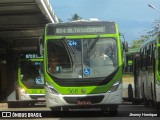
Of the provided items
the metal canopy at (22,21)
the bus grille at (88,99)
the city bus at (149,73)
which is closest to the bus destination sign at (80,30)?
the bus grille at (88,99)

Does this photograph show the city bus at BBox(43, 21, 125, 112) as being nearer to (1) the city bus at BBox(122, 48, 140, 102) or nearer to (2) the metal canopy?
(2) the metal canopy

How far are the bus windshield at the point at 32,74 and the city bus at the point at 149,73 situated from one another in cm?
558

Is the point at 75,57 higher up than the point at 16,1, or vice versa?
the point at 16,1

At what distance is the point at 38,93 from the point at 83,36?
11.8 m

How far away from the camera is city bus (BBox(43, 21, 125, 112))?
18750 millimetres

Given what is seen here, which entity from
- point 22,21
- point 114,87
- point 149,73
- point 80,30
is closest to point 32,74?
point 22,21

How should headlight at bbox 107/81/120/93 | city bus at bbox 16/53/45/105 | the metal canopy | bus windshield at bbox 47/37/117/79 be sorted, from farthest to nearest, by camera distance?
city bus at bbox 16/53/45/105
the metal canopy
bus windshield at bbox 47/37/117/79
headlight at bbox 107/81/120/93

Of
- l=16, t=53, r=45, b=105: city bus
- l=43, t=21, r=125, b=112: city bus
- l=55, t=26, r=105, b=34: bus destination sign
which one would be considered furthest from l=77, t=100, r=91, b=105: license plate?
l=16, t=53, r=45, b=105: city bus

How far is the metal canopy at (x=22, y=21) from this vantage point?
84.6 feet

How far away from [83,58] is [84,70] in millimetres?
431

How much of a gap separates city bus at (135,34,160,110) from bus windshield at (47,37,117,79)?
269 centimetres

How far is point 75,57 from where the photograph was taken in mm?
18984

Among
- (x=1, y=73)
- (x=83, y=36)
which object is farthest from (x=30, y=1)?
(x=1, y=73)

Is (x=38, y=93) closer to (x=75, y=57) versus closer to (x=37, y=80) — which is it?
(x=37, y=80)
